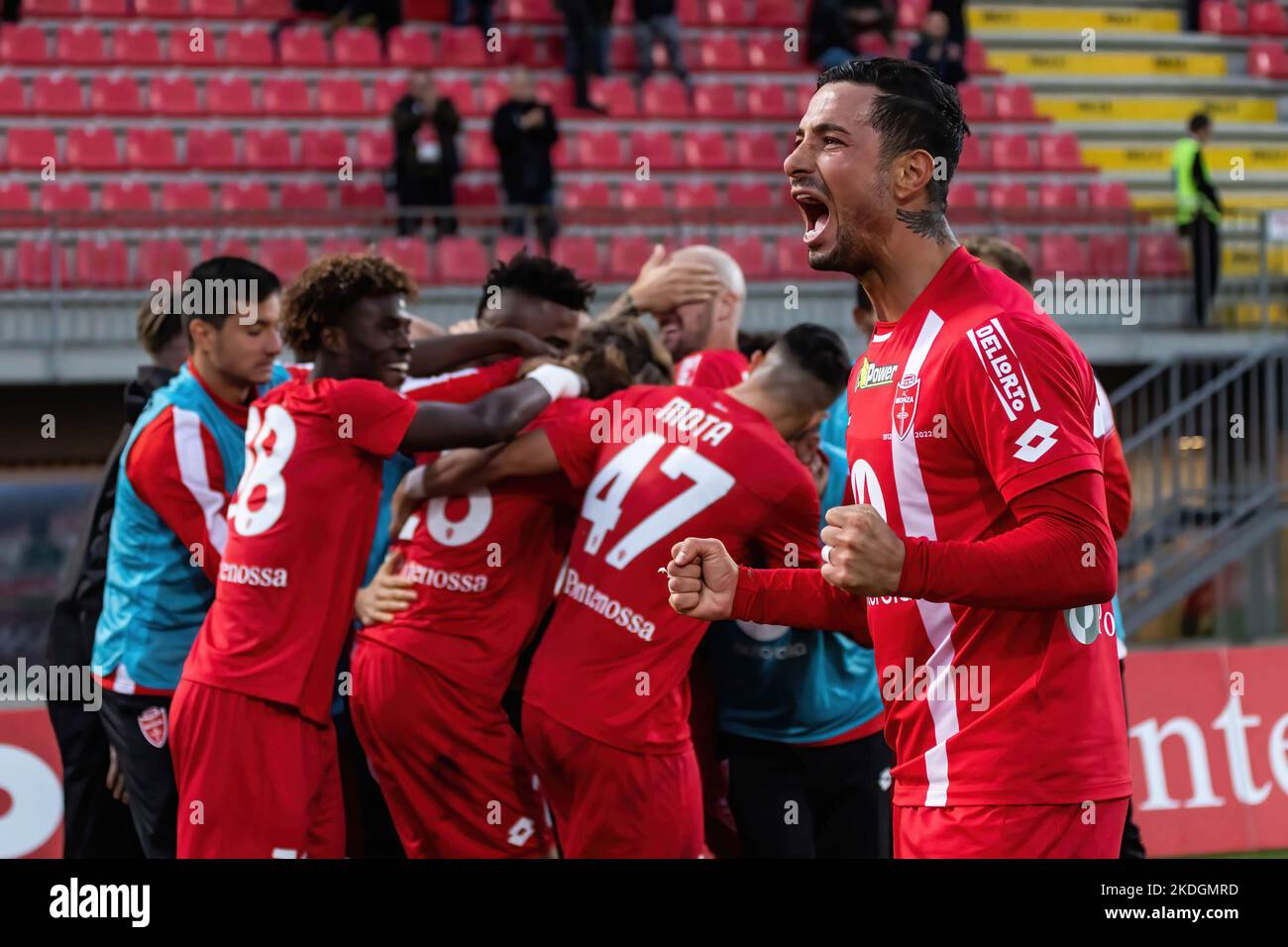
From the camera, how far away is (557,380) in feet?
15.6

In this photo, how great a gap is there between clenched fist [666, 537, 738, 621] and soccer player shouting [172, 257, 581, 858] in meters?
1.64

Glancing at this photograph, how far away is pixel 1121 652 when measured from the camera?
13.6 feet

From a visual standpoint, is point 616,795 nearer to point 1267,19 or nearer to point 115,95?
point 115,95

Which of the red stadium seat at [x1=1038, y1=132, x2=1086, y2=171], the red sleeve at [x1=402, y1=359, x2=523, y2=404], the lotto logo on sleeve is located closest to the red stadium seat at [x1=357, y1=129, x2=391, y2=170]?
the red stadium seat at [x1=1038, y1=132, x2=1086, y2=171]

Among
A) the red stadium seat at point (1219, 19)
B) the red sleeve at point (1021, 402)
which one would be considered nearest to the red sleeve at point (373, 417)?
the red sleeve at point (1021, 402)

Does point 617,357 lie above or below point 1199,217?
below

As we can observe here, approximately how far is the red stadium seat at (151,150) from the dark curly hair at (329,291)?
949cm

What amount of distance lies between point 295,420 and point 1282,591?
987cm

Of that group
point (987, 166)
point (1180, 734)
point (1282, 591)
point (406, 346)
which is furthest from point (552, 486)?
point (987, 166)

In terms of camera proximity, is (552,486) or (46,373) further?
(46,373)

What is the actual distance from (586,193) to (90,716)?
945 centimetres

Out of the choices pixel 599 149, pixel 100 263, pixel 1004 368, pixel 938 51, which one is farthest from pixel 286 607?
pixel 938 51

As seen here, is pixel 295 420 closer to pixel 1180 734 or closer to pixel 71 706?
pixel 71 706

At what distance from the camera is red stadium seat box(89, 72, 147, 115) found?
14.1 metres
